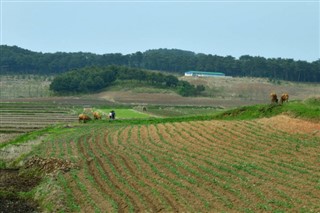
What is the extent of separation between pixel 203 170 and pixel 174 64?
152 meters

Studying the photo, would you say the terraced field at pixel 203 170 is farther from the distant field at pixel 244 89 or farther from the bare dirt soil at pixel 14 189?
the distant field at pixel 244 89

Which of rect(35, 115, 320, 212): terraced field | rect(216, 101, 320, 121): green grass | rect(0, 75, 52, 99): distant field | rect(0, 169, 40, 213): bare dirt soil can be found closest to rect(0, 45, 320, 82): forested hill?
rect(0, 75, 52, 99): distant field

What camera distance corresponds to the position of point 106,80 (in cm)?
11425

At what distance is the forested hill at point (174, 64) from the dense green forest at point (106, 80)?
3912cm

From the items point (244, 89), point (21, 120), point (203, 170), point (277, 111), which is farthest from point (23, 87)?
point (203, 170)

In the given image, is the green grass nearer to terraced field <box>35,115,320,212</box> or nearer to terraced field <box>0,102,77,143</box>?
terraced field <box>35,115,320,212</box>

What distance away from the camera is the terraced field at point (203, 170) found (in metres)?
14.2

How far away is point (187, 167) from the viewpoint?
18.8m

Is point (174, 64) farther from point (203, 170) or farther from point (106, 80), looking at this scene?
point (203, 170)

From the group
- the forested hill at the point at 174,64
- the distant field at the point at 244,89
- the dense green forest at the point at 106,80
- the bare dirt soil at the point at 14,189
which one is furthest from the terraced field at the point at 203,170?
the forested hill at the point at 174,64

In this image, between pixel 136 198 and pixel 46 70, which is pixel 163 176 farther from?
pixel 46 70

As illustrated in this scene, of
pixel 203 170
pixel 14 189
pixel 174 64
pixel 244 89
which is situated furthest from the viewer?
pixel 174 64

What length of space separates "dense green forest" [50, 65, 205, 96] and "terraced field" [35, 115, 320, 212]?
78.7m

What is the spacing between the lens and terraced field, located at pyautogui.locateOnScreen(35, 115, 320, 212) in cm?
1419
